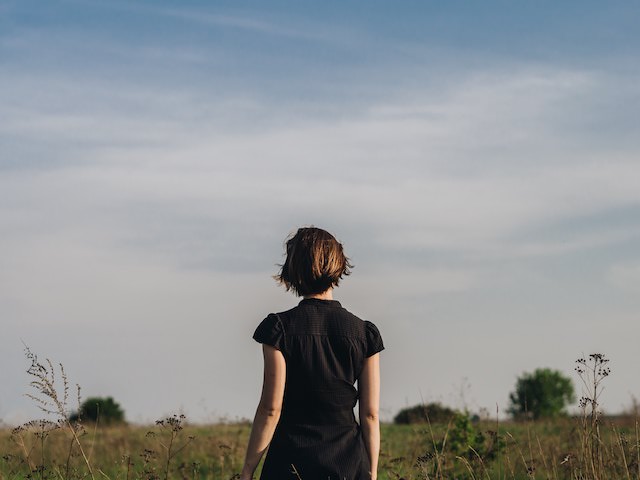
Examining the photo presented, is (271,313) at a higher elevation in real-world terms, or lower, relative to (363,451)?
higher

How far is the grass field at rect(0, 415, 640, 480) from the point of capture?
23.3ft

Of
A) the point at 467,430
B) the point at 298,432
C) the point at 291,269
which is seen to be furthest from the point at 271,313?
the point at 467,430

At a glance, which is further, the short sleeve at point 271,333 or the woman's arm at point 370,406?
the woman's arm at point 370,406

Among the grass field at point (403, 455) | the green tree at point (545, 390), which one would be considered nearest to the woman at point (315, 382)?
the grass field at point (403, 455)

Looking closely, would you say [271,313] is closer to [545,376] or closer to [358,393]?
[358,393]

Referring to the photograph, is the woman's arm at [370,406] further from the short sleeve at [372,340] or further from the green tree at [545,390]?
the green tree at [545,390]

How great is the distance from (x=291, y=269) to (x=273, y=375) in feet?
2.10

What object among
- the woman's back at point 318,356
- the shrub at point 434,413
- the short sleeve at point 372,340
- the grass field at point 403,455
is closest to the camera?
the woman's back at point 318,356

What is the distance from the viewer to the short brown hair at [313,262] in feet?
16.0

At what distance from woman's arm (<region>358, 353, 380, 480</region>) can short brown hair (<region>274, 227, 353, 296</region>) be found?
545 millimetres

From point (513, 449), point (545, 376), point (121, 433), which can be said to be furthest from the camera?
point (545, 376)

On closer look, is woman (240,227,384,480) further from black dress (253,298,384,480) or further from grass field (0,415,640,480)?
grass field (0,415,640,480)

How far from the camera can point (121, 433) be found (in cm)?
2017

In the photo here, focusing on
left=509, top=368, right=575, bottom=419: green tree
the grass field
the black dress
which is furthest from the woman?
left=509, top=368, right=575, bottom=419: green tree
